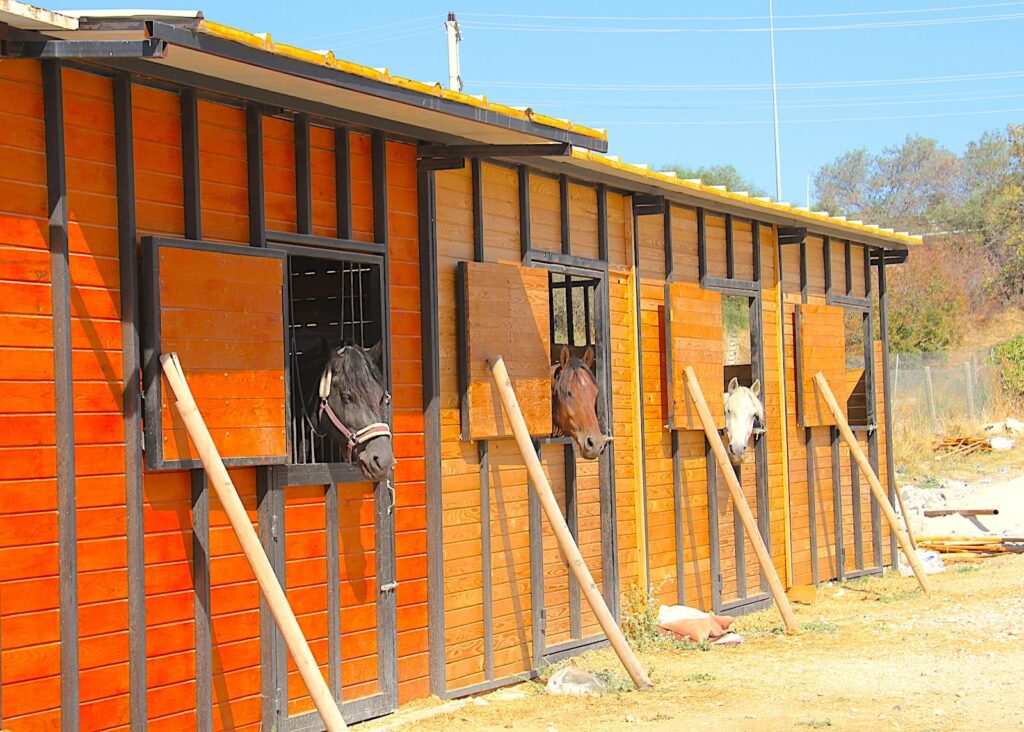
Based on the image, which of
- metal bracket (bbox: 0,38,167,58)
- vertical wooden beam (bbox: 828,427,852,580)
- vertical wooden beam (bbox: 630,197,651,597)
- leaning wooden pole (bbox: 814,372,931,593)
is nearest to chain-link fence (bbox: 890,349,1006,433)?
vertical wooden beam (bbox: 828,427,852,580)

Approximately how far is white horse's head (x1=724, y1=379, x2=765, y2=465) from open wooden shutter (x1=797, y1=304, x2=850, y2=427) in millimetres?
1495

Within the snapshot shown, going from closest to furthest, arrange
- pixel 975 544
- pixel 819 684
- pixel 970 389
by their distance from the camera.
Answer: pixel 819 684 < pixel 975 544 < pixel 970 389

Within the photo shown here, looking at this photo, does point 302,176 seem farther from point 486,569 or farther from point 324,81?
point 486,569

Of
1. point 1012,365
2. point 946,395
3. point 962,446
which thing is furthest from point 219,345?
point 1012,365

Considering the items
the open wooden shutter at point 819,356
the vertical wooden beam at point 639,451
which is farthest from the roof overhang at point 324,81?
the open wooden shutter at point 819,356

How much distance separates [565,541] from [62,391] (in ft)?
11.9

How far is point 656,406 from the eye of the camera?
11.1 m

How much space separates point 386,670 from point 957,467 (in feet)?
66.1

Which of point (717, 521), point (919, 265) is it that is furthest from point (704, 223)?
point (919, 265)

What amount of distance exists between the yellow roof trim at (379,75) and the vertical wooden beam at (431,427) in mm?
753

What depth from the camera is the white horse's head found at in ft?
38.4

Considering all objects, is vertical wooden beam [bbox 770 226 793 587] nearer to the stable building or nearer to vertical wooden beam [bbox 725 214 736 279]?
vertical wooden beam [bbox 725 214 736 279]

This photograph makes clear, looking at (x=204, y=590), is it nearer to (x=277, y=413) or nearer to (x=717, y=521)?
(x=277, y=413)

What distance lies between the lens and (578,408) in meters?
9.32
